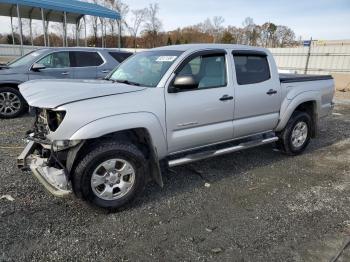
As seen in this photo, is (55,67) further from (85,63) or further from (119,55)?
(119,55)

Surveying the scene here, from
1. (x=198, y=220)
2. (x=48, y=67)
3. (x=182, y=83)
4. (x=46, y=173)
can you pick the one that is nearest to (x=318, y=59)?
(x=48, y=67)

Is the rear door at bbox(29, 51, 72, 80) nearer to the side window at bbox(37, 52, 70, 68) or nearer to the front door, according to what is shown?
the side window at bbox(37, 52, 70, 68)

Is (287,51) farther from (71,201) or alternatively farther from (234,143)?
(71,201)

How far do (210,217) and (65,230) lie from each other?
5.11 ft

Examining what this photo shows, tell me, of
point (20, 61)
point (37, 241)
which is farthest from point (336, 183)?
point (20, 61)

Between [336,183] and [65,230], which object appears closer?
[65,230]

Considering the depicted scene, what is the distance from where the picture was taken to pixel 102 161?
3.29m

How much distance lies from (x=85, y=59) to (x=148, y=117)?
18.8 ft

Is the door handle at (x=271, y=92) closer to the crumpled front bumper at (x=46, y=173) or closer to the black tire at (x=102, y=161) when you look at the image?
the black tire at (x=102, y=161)

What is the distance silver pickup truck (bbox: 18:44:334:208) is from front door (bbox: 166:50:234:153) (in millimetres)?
13

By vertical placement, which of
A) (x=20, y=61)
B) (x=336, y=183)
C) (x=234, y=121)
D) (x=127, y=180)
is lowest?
(x=336, y=183)

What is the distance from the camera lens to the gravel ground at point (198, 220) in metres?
2.84

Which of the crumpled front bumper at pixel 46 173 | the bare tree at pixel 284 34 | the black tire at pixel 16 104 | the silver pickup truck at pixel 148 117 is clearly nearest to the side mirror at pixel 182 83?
the silver pickup truck at pixel 148 117

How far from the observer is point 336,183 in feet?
14.7
